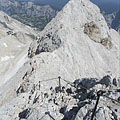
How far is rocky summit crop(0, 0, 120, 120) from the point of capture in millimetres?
25891

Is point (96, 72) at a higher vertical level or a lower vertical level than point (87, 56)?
lower

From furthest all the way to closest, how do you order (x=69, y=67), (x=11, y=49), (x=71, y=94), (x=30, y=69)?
(x=11, y=49), (x=69, y=67), (x=30, y=69), (x=71, y=94)

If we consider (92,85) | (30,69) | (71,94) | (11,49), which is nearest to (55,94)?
(71,94)

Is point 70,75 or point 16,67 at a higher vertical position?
point 16,67

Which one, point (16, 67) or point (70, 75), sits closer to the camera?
point (70, 75)

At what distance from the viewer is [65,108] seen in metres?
26.5

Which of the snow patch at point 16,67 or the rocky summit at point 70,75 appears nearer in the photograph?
the rocky summit at point 70,75

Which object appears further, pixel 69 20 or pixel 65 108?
pixel 69 20

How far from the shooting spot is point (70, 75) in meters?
48.7

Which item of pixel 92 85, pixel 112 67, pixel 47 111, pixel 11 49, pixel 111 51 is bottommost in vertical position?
pixel 47 111

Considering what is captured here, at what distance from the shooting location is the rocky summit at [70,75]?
84.9 feet

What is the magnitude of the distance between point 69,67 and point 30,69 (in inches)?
313

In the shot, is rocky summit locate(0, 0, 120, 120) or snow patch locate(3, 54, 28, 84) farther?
snow patch locate(3, 54, 28, 84)

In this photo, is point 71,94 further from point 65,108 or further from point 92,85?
point 65,108
